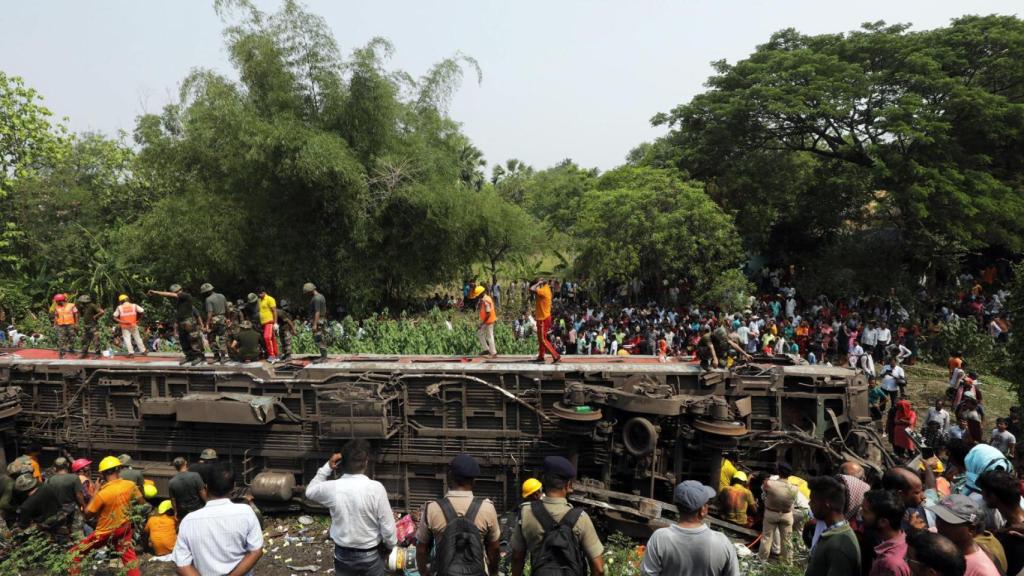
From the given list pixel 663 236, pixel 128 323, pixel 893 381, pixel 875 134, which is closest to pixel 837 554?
Result: pixel 893 381

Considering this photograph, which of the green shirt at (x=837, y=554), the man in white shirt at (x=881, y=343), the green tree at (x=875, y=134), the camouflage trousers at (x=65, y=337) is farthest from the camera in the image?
the green tree at (x=875, y=134)

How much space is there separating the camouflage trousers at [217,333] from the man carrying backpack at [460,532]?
27.1 ft

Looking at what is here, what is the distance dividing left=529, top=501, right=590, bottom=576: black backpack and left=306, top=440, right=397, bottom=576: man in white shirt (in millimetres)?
1268

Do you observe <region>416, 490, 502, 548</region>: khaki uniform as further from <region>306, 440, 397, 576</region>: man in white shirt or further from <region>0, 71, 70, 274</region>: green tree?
<region>0, 71, 70, 274</region>: green tree

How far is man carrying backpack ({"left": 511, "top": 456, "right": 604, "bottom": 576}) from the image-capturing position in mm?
4434

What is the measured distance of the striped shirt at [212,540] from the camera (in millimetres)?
4293

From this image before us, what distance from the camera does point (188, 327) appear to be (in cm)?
1093

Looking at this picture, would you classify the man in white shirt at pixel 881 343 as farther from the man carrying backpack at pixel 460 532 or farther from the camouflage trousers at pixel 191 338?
the camouflage trousers at pixel 191 338

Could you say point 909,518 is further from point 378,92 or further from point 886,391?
point 378,92

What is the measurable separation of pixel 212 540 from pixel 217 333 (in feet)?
26.7

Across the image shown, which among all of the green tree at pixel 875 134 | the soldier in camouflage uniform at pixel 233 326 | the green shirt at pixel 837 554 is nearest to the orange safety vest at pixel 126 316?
the soldier in camouflage uniform at pixel 233 326

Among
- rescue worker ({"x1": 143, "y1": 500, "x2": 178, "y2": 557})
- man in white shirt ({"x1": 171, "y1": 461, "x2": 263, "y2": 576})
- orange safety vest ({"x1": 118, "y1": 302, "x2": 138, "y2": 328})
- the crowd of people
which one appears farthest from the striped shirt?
orange safety vest ({"x1": 118, "y1": 302, "x2": 138, "y2": 328})

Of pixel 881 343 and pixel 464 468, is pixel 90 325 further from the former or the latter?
pixel 881 343

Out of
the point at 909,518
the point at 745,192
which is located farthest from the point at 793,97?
the point at 909,518
